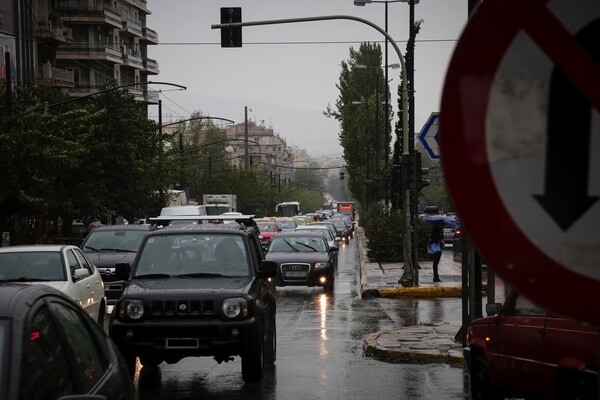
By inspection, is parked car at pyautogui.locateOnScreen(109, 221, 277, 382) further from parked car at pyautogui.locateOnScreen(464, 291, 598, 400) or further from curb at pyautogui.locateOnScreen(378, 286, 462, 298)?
curb at pyautogui.locateOnScreen(378, 286, 462, 298)

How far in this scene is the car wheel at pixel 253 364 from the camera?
12.6m

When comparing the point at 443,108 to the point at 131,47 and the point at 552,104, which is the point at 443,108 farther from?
the point at 131,47

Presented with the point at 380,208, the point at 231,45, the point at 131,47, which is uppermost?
the point at 131,47

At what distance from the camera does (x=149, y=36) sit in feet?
359

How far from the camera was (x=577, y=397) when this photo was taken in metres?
8.52

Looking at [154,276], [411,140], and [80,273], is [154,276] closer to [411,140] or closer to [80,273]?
[80,273]

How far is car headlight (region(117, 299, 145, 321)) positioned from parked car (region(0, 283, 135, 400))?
7.09 metres

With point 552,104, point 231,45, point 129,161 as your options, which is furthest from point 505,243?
point 129,161

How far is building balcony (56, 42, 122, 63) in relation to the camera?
91.4 m

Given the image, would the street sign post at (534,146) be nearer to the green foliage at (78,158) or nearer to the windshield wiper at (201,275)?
the windshield wiper at (201,275)

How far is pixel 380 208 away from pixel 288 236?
39956 millimetres

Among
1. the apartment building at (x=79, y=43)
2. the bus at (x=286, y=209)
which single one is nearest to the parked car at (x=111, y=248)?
the apartment building at (x=79, y=43)

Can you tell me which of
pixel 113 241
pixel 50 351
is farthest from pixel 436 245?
pixel 50 351

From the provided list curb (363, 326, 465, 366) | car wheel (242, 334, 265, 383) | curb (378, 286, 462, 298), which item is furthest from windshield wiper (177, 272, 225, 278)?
curb (378, 286, 462, 298)
